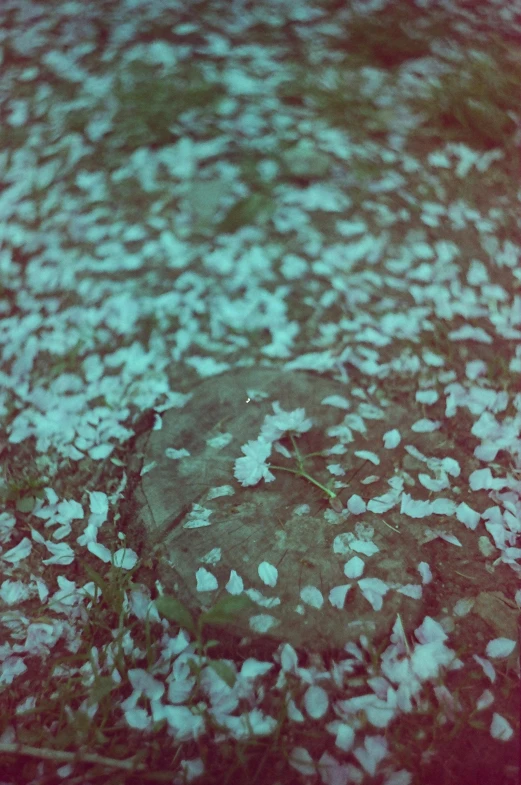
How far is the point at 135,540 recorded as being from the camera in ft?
7.48

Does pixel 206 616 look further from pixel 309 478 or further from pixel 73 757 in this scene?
pixel 309 478

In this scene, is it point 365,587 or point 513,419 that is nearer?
point 365,587

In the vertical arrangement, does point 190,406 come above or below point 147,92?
below

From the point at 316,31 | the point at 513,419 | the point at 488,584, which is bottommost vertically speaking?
the point at 488,584

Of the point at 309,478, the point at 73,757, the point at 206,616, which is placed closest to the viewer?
the point at 73,757

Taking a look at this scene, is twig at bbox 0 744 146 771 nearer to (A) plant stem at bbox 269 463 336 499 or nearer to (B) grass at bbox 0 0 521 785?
(B) grass at bbox 0 0 521 785

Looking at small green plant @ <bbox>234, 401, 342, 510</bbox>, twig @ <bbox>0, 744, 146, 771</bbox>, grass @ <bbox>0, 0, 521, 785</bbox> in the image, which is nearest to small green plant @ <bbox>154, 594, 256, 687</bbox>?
grass @ <bbox>0, 0, 521, 785</bbox>

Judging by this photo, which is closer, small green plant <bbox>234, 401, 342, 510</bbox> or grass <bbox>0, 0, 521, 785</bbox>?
grass <bbox>0, 0, 521, 785</bbox>

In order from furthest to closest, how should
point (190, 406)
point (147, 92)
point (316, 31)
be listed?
point (316, 31), point (147, 92), point (190, 406)

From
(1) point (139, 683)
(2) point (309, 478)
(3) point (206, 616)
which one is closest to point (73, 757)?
(1) point (139, 683)

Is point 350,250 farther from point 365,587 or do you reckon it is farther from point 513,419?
point 365,587

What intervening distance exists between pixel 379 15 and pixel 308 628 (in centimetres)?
428

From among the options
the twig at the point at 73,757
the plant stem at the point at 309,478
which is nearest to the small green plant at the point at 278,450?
the plant stem at the point at 309,478

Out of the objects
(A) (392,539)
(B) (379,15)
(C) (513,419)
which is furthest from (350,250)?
(B) (379,15)
